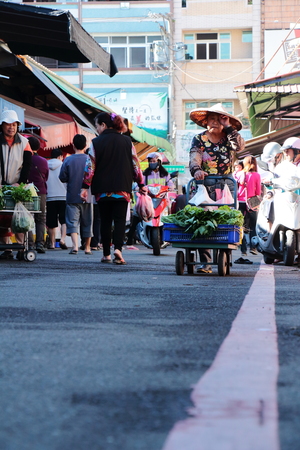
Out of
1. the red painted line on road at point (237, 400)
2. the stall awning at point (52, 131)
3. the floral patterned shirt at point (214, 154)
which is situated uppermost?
the stall awning at point (52, 131)

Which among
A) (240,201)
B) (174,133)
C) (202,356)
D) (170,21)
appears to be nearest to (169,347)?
(202,356)

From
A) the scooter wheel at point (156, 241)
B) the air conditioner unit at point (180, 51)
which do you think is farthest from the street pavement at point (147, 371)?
the air conditioner unit at point (180, 51)

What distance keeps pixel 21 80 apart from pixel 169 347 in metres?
12.9

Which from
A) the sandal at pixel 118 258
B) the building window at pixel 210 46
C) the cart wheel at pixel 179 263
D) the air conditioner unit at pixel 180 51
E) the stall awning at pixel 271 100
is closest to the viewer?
the cart wheel at pixel 179 263

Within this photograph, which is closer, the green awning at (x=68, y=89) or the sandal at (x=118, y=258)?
the sandal at (x=118, y=258)

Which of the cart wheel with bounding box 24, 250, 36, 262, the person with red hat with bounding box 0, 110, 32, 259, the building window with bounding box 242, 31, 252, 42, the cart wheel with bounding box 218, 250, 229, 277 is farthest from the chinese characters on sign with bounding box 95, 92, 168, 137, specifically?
the cart wheel with bounding box 218, 250, 229, 277

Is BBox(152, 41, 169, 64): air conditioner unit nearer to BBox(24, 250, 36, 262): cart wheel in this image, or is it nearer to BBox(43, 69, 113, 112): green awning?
BBox(43, 69, 113, 112): green awning

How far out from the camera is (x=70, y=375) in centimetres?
290

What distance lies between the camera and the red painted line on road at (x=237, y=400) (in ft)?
6.81

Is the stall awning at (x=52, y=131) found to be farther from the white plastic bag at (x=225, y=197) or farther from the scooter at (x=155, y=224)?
the white plastic bag at (x=225, y=197)

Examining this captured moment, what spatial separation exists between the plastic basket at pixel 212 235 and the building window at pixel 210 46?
135 ft

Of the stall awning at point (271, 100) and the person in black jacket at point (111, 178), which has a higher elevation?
the stall awning at point (271, 100)

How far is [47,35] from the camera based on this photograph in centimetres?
1085

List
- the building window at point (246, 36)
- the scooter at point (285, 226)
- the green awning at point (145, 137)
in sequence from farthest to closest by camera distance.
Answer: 1. the building window at point (246, 36)
2. the green awning at point (145, 137)
3. the scooter at point (285, 226)
